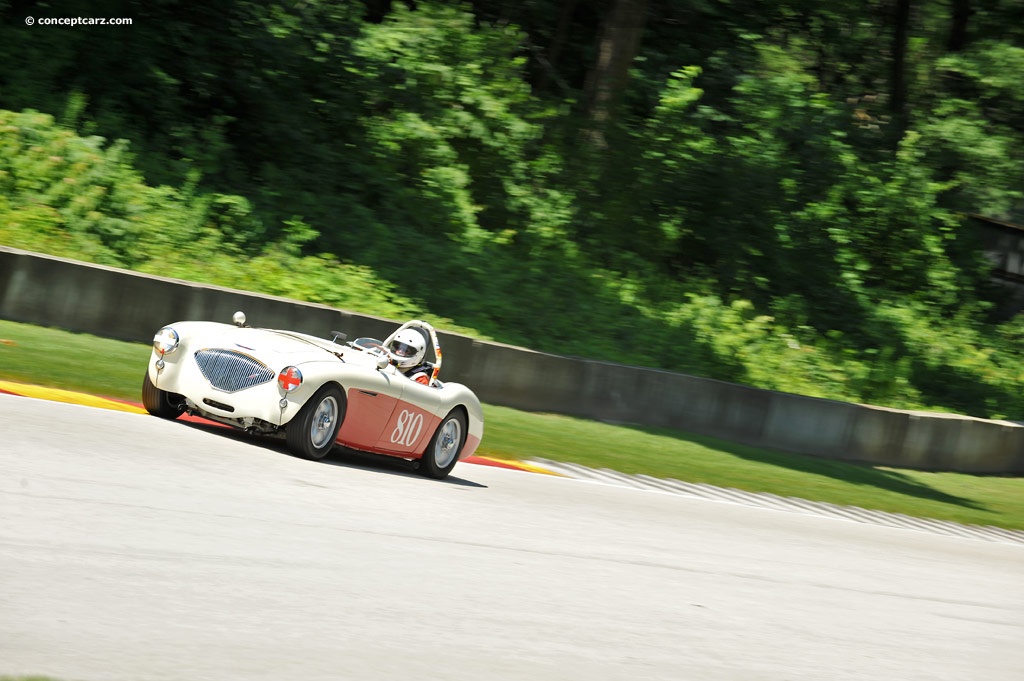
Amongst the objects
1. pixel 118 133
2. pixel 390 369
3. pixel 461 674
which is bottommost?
pixel 461 674

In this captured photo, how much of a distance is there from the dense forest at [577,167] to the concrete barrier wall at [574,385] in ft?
6.72

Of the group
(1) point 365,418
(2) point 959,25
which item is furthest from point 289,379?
(2) point 959,25

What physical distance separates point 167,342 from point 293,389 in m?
1.11

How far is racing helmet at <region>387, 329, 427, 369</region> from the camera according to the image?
9742 millimetres

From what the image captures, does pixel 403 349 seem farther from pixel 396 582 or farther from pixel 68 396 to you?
pixel 396 582

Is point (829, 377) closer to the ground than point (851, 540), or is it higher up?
higher up

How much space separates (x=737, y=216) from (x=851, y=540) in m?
13.8

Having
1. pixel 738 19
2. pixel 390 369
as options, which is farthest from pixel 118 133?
pixel 738 19

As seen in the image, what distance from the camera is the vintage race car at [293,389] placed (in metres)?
8.49

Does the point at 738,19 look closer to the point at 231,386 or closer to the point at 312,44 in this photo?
the point at 312,44

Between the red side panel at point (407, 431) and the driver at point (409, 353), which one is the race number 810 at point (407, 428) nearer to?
the red side panel at point (407, 431)

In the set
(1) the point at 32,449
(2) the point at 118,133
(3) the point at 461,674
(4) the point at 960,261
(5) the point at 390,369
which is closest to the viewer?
(3) the point at 461,674

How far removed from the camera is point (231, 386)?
337 inches

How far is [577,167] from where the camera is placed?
22812mm
